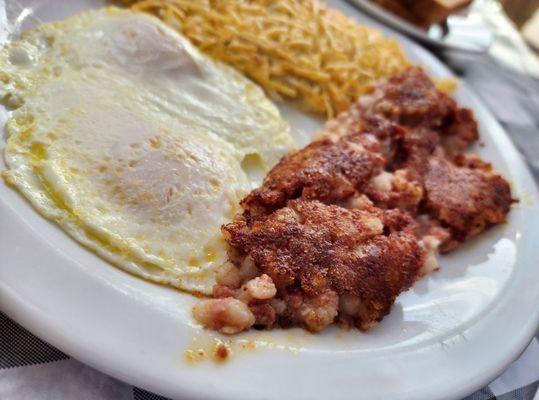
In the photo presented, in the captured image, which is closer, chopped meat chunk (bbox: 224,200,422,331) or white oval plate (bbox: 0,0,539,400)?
white oval plate (bbox: 0,0,539,400)

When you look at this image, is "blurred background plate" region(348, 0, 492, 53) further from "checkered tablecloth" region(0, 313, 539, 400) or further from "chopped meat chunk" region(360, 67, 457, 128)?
"checkered tablecloth" region(0, 313, 539, 400)

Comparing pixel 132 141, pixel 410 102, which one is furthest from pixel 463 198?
pixel 132 141

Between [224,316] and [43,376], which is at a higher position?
[224,316]

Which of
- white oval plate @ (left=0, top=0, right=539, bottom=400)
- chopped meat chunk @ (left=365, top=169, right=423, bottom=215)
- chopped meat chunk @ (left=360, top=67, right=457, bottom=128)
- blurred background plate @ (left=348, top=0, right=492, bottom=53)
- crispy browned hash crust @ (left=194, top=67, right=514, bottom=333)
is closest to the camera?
white oval plate @ (left=0, top=0, right=539, bottom=400)

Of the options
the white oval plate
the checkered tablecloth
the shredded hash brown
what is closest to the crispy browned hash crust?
the white oval plate

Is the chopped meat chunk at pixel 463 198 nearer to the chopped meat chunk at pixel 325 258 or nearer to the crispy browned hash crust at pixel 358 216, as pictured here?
the crispy browned hash crust at pixel 358 216

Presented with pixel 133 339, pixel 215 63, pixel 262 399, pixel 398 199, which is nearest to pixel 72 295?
pixel 133 339

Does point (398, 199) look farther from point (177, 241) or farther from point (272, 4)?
point (272, 4)

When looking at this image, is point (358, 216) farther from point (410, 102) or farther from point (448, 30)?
point (448, 30)
